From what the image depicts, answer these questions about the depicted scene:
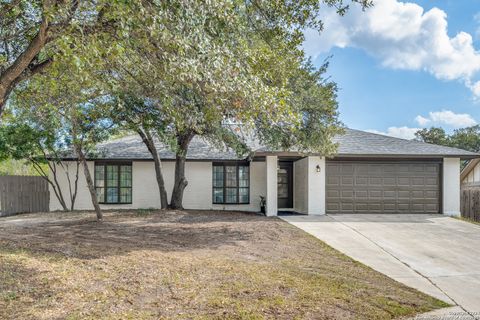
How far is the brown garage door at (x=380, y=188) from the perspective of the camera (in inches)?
545

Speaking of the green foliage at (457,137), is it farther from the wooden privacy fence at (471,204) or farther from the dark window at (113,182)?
the dark window at (113,182)

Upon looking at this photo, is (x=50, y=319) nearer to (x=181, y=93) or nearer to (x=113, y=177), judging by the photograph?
(x=181, y=93)

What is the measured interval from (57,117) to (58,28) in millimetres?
5923

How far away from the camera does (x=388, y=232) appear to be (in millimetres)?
9984

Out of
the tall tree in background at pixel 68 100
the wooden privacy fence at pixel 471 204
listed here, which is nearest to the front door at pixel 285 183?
the wooden privacy fence at pixel 471 204

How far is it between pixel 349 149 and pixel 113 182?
410 inches

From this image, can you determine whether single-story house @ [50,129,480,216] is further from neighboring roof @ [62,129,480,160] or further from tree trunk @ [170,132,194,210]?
tree trunk @ [170,132,194,210]

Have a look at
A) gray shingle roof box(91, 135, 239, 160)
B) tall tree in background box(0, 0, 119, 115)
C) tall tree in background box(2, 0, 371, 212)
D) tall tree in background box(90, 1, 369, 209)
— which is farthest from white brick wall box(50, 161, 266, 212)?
tall tree in background box(0, 0, 119, 115)

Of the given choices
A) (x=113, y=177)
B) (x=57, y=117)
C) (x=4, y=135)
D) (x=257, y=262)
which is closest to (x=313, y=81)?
(x=257, y=262)

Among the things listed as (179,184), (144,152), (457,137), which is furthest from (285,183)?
(457,137)

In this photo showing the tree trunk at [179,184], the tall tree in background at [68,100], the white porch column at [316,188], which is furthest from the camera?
the tree trunk at [179,184]

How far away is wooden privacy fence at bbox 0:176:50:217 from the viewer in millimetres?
14227

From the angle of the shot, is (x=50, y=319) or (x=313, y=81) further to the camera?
(x=313, y=81)

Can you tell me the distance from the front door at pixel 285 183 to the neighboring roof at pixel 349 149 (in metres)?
2.21
